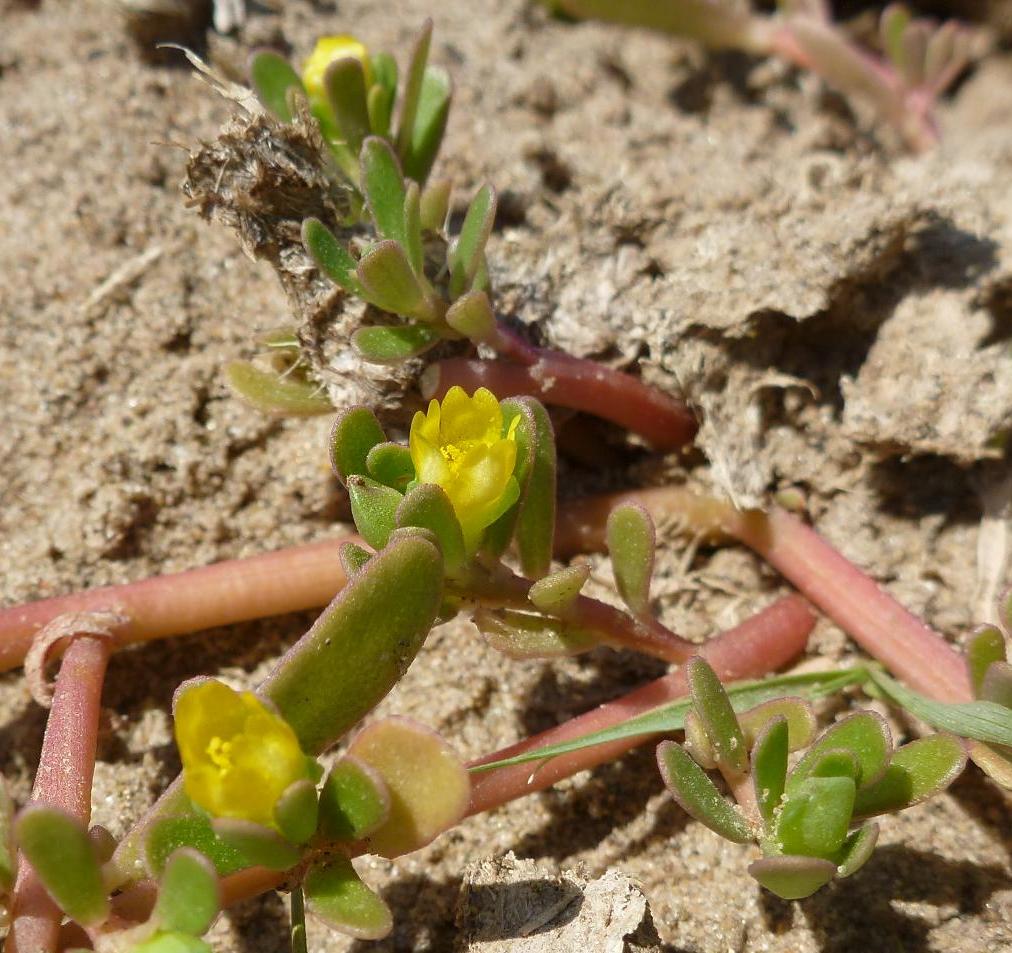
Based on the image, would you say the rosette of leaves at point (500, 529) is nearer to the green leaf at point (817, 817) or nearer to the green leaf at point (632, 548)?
the green leaf at point (632, 548)

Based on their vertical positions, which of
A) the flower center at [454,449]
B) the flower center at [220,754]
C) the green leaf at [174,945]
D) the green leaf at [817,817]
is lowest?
the green leaf at [174,945]

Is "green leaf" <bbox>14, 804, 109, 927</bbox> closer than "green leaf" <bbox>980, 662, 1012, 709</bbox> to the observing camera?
Yes

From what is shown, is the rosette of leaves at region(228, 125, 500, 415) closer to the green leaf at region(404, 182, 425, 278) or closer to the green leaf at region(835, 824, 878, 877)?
the green leaf at region(404, 182, 425, 278)

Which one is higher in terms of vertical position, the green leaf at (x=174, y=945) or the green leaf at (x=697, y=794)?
the green leaf at (x=697, y=794)

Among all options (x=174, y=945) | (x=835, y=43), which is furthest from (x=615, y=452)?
(x=835, y=43)

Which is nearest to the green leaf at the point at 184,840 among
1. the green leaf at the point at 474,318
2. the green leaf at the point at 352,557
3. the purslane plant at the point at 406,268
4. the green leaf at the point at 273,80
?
the green leaf at the point at 352,557

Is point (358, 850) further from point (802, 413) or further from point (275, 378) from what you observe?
point (802, 413)

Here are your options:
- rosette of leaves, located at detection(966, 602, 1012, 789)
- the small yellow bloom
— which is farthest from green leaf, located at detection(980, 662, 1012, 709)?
the small yellow bloom
